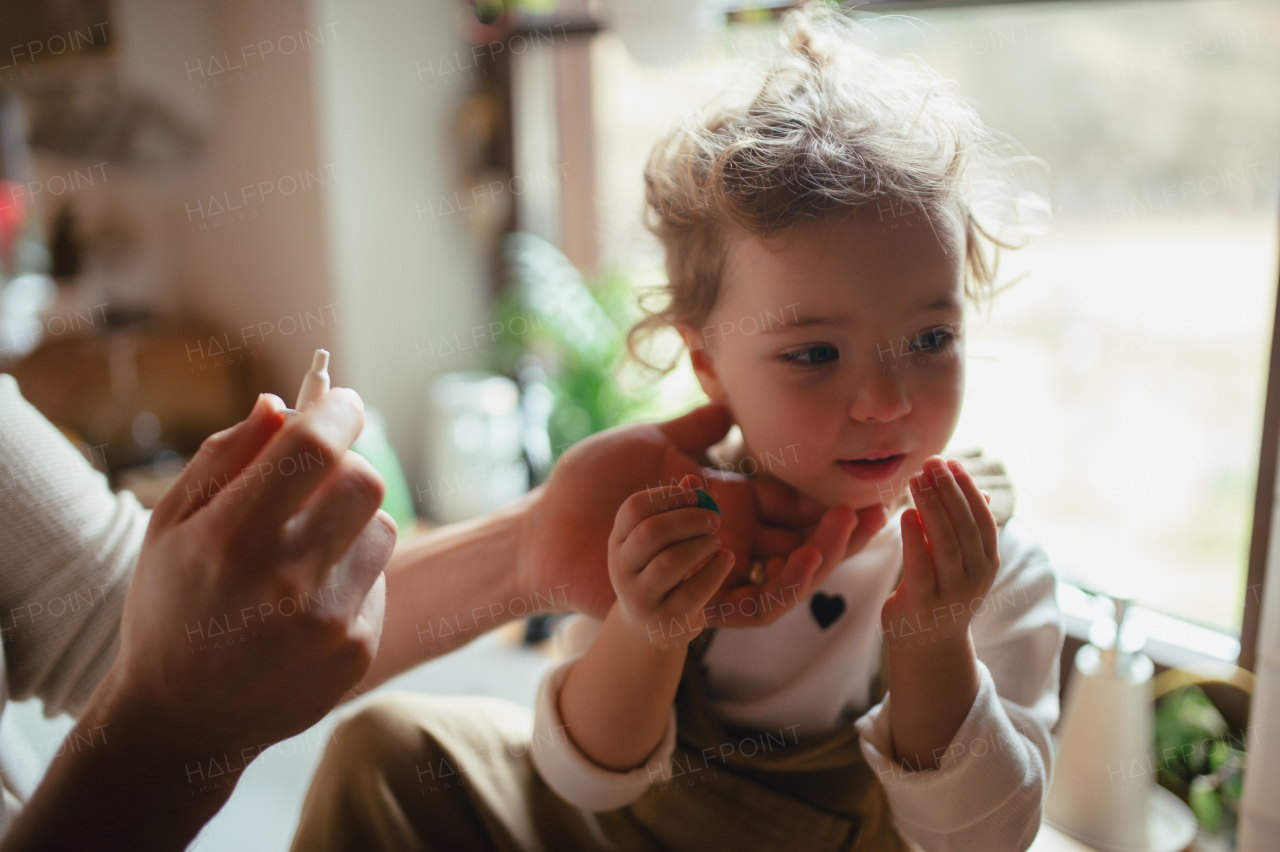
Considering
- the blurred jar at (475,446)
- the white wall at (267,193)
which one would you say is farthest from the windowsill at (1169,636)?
the white wall at (267,193)

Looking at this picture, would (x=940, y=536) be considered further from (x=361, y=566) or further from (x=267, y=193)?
(x=267, y=193)

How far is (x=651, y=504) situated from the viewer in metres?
0.58

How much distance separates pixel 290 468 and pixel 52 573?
397 mm

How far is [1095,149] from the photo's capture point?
47.7 inches

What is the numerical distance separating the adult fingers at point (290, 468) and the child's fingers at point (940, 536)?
1.23 feet

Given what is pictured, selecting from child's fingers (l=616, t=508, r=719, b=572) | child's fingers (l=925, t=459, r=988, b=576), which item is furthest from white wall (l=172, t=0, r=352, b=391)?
child's fingers (l=925, t=459, r=988, b=576)

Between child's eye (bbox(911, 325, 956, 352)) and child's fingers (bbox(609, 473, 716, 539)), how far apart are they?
20 cm

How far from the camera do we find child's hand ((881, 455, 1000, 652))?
0.56 metres

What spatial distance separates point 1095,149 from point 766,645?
3.01 feet

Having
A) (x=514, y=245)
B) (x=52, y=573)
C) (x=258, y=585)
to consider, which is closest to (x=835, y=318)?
(x=258, y=585)

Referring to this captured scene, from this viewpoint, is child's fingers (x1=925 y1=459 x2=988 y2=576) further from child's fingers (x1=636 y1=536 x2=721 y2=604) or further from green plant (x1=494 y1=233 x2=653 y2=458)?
green plant (x1=494 y1=233 x2=653 y2=458)

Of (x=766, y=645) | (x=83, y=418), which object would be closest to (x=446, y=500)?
(x=83, y=418)

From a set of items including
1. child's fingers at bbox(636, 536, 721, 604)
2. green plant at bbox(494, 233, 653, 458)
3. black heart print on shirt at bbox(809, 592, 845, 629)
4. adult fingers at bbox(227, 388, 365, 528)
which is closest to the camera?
adult fingers at bbox(227, 388, 365, 528)

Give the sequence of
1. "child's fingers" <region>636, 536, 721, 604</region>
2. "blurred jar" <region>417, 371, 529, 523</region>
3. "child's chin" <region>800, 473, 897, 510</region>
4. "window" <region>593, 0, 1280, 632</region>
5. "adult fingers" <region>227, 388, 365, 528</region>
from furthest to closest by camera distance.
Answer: "blurred jar" <region>417, 371, 529, 523</region>
"window" <region>593, 0, 1280, 632</region>
"child's chin" <region>800, 473, 897, 510</region>
"child's fingers" <region>636, 536, 721, 604</region>
"adult fingers" <region>227, 388, 365, 528</region>
